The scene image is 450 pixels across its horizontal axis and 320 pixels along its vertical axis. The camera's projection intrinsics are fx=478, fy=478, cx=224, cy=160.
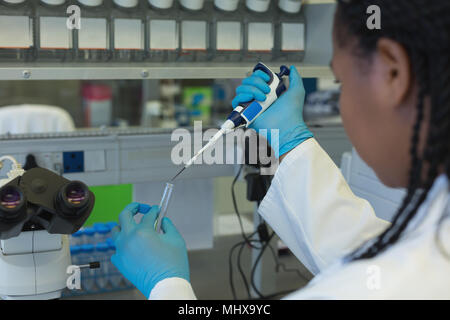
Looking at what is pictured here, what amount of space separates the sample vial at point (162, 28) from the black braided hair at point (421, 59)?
0.74 meters

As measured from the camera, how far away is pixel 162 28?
139cm

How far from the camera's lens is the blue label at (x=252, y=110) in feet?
3.76

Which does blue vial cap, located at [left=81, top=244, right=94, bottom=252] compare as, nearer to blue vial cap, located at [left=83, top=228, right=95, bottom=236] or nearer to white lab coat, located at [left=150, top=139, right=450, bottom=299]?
blue vial cap, located at [left=83, top=228, right=95, bottom=236]

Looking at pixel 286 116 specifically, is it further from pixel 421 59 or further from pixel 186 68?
pixel 421 59

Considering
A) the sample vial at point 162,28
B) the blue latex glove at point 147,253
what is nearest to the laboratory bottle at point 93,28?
the sample vial at point 162,28

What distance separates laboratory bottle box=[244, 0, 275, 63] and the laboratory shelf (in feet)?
0.34

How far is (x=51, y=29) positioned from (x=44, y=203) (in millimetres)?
604

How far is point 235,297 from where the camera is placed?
66.1 inches

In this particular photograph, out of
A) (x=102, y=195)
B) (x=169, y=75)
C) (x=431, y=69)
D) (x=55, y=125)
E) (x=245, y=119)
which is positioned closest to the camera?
(x=431, y=69)

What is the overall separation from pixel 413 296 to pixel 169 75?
821 mm

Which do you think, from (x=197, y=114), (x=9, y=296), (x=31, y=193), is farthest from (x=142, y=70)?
(x=197, y=114)

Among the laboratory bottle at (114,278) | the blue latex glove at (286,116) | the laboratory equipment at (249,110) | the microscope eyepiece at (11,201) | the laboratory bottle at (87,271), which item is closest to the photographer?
the microscope eyepiece at (11,201)

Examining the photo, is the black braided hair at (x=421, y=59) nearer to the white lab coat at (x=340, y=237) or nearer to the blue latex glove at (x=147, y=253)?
the white lab coat at (x=340, y=237)

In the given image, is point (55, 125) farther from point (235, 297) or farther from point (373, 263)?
point (373, 263)
